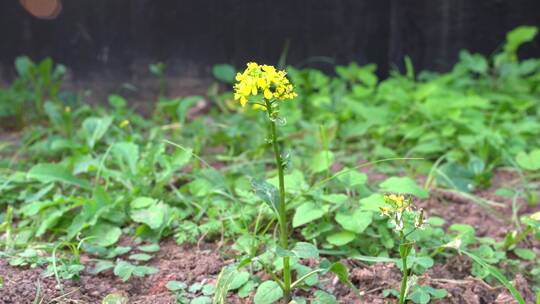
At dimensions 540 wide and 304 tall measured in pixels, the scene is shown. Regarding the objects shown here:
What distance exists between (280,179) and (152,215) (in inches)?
22.3

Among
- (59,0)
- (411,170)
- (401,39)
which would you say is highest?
(59,0)

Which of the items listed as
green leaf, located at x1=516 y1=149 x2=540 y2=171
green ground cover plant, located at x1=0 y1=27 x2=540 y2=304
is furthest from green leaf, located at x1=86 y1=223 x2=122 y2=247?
green leaf, located at x1=516 y1=149 x2=540 y2=171

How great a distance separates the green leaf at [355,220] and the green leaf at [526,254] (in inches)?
17.6

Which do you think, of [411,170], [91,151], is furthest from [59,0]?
[411,170]

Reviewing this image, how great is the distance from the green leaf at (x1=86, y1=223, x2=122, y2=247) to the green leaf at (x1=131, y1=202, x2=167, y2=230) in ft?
0.21

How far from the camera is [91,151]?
2170 mm

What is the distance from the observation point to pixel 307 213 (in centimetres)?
156

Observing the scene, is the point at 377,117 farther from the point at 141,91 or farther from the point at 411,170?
the point at 141,91

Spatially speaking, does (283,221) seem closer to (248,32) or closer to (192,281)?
(192,281)

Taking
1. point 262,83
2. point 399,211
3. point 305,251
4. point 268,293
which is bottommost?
point 268,293

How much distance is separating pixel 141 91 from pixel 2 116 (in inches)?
28.5

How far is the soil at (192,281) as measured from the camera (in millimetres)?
1386

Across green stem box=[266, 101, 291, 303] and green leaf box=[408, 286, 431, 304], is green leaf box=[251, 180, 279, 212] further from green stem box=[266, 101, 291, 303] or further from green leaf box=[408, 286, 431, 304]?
green leaf box=[408, 286, 431, 304]

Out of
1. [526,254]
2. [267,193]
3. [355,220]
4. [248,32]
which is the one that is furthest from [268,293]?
[248,32]
